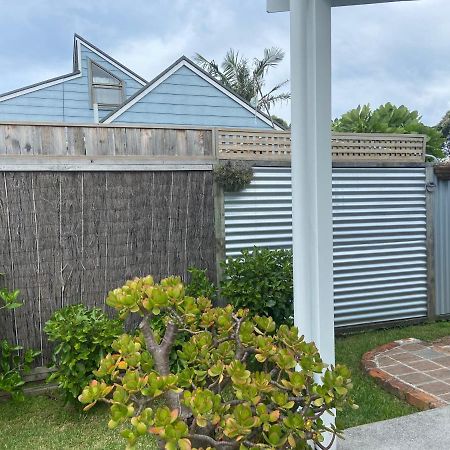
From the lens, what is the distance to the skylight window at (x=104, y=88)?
7.66 meters

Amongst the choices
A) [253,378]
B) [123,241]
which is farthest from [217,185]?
[253,378]

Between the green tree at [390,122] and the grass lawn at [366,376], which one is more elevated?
the green tree at [390,122]

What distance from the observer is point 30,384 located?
10.7 ft

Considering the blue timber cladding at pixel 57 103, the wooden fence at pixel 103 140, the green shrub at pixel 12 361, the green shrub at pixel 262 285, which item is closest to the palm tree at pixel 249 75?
the blue timber cladding at pixel 57 103

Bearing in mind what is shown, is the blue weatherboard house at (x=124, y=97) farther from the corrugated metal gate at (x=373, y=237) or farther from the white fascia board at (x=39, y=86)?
the corrugated metal gate at (x=373, y=237)

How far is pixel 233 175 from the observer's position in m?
3.84

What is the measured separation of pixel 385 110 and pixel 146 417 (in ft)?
25.9

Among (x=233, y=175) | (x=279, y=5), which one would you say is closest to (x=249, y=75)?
(x=233, y=175)

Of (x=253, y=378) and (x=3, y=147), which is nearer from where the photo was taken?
(x=253, y=378)

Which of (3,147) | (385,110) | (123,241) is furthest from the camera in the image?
(385,110)

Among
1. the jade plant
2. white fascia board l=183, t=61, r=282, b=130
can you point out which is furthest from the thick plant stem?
white fascia board l=183, t=61, r=282, b=130

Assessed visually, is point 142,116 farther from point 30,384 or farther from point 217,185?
point 30,384

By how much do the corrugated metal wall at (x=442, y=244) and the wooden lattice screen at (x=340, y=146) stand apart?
0.52 metres

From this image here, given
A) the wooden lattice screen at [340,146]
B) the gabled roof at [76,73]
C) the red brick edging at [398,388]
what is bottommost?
the red brick edging at [398,388]
